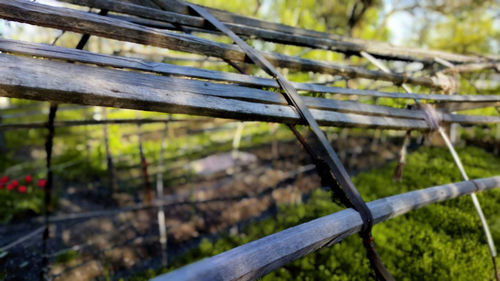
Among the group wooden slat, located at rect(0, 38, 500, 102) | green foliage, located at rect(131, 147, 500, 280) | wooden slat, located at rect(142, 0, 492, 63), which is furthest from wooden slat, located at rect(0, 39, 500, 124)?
green foliage, located at rect(131, 147, 500, 280)

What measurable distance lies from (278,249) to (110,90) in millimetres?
1191

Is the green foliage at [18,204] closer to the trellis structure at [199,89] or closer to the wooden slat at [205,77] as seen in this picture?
the trellis structure at [199,89]

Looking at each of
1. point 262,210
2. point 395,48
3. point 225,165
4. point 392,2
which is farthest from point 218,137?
point 392,2

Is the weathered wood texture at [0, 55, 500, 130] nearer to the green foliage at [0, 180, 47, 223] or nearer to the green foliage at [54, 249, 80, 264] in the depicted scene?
the green foliage at [54, 249, 80, 264]

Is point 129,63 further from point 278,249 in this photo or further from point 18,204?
point 18,204

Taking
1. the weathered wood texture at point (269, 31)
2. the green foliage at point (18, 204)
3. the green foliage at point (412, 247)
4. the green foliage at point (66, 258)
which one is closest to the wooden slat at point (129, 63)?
the weathered wood texture at point (269, 31)

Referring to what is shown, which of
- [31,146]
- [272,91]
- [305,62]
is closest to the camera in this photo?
[272,91]

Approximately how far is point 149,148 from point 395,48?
959cm

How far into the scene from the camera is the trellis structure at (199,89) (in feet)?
3.76

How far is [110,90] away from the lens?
124cm

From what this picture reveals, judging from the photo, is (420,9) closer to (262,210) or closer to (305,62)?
(262,210)

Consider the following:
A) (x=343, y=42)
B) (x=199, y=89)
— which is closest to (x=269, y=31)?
(x=343, y=42)

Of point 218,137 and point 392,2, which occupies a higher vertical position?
point 392,2

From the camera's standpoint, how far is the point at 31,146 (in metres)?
10.8
